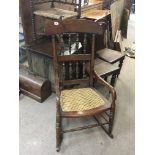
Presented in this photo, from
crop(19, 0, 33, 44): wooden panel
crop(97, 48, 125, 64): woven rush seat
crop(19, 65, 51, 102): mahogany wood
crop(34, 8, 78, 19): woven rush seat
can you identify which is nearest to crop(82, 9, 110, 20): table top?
crop(97, 48, 125, 64): woven rush seat

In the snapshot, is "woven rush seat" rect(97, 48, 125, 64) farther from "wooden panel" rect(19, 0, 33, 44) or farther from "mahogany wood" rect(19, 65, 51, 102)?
"wooden panel" rect(19, 0, 33, 44)

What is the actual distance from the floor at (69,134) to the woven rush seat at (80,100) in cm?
40

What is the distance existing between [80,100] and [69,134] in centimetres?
41

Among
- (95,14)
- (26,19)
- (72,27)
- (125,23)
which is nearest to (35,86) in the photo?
(26,19)

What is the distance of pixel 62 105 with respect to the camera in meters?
1.66

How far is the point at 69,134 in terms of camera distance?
1.92 meters

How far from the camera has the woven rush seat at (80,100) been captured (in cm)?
164

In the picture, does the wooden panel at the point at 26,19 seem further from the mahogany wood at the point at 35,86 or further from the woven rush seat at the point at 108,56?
the woven rush seat at the point at 108,56

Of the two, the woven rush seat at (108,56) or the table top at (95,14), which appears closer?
the woven rush seat at (108,56)

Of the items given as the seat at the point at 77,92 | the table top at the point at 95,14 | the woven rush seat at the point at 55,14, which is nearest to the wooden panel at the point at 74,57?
the seat at the point at 77,92

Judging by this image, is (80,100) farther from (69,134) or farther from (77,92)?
(69,134)

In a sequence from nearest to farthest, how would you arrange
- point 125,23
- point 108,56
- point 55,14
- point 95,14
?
point 55,14 < point 108,56 < point 95,14 < point 125,23
